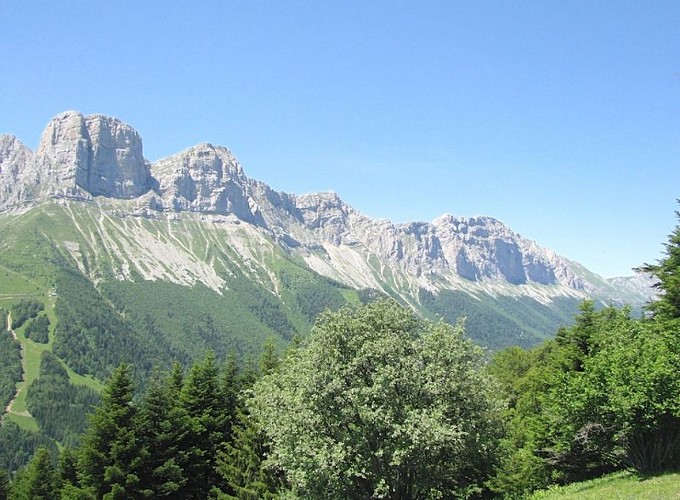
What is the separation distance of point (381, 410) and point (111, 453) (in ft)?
88.5

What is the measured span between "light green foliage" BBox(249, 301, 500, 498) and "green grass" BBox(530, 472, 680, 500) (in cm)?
479

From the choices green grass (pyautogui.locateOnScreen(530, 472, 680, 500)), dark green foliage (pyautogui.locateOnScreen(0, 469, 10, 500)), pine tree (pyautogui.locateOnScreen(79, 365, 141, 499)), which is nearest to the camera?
green grass (pyautogui.locateOnScreen(530, 472, 680, 500))

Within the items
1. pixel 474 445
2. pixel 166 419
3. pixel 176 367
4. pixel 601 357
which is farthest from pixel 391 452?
pixel 176 367

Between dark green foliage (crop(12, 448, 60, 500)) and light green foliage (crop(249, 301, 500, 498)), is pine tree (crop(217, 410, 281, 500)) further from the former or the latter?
dark green foliage (crop(12, 448, 60, 500))

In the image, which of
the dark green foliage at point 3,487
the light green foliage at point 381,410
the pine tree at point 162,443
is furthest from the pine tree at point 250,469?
the dark green foliage at point 3,487

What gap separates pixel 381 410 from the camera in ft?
86.5

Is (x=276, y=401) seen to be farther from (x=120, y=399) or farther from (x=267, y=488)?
(x=120, y=399)

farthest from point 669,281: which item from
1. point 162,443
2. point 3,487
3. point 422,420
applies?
point 3,487

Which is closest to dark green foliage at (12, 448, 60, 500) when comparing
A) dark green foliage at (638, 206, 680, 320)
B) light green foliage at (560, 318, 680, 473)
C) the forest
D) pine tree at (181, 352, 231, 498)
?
pine tree at (181, 352, 231, 498)

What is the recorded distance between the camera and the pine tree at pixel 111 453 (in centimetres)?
4025

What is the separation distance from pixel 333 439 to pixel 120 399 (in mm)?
24694

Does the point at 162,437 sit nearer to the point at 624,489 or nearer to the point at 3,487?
the point at 624,489

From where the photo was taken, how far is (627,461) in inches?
1177

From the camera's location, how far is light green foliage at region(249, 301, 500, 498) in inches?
1037
